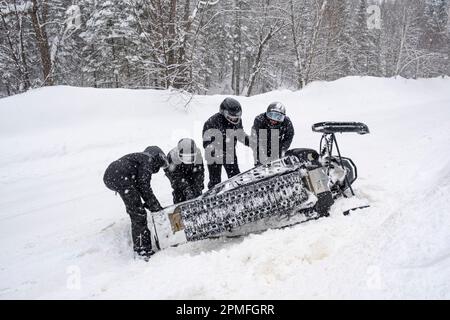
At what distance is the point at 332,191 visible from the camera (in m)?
5.52

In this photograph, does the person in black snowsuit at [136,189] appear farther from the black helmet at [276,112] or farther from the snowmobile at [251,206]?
the black helmet at [276,112]

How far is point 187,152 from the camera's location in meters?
5.52

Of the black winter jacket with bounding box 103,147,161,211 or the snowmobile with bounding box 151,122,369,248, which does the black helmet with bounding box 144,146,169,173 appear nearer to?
the black winter jacket with bounding box 103,147,161,211

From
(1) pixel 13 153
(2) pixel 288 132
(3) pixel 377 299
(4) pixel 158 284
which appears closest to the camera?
(3) pixel 377 299

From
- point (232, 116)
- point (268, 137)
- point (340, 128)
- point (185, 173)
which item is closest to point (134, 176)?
point (185, 173)

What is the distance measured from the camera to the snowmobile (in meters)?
4.88

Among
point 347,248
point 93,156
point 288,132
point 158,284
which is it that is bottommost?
point 93,156

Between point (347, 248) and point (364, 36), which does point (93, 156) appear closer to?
point (347, 248)

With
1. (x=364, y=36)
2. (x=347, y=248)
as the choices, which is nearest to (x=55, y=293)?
(x=347, y=248)

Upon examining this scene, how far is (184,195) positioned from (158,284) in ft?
7.20

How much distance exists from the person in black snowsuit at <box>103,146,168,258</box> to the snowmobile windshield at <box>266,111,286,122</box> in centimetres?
207

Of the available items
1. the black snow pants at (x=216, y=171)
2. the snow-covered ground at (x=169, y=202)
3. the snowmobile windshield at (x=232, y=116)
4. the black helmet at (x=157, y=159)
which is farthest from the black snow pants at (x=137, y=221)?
the snowmobile windshield at (x=232, y=116)

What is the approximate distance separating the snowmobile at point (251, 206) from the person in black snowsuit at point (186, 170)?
0.69 m

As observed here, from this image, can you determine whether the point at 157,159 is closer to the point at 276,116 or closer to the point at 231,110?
the point at 231,110
